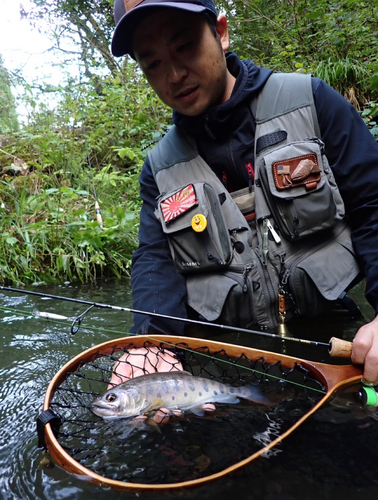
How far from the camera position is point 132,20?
1.94 meters

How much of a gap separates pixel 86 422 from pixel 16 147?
550cm

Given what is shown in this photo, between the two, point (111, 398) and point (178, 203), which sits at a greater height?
point (178, 203)

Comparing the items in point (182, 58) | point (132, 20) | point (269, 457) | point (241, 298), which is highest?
point (132, 20)

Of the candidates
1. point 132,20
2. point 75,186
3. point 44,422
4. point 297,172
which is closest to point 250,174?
point 297,172

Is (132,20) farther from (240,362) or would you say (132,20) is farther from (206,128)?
(240,362)

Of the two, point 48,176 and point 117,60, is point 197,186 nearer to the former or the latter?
point 48,176

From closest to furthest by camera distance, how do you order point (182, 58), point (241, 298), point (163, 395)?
1. point (163, 395)
2. point (182, 58)
3. point (241, 298)

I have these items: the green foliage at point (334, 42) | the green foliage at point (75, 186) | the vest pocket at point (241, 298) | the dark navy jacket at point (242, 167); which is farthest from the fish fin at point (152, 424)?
the green foliage at point (334, 42)

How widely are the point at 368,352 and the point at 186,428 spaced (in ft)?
2.45

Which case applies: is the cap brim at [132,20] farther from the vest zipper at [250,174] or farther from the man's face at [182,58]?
the vest zipper at [250,174]

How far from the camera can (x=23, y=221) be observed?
15.9 ft

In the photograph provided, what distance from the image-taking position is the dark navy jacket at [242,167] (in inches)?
83.7

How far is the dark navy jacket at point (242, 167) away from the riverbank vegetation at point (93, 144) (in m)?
2.13

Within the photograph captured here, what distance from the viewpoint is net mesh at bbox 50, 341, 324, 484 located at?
1367 millimetres
